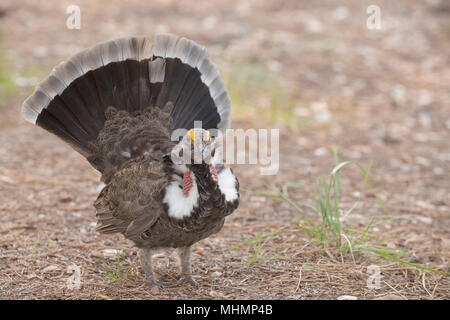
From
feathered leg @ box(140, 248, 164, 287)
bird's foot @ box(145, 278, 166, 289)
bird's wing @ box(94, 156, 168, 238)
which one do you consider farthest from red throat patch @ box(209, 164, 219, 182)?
bird's foot @ box(145, 278, 166, 289)

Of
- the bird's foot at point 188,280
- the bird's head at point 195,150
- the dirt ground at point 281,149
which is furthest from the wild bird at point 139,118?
the dirt ground at point 281,149

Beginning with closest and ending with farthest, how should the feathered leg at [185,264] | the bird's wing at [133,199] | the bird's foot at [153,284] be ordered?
the bird's wing at [133,199] → the bird's foot at [153,284] → the feathered leg at [185,264]

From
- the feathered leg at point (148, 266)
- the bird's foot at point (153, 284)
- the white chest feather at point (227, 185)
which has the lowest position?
the bird's foot at point (153, 284)

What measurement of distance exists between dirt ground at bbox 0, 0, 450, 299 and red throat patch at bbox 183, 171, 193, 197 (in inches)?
32.1

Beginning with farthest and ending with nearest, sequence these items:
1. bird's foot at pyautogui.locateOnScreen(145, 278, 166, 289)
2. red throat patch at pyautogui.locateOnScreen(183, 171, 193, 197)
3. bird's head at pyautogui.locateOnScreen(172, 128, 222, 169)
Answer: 1. bird's foot at pyautogui.locateOnScreen(145, 278, 166, 289)
2. red throat patch at pyautogui.locateOnScreen(183, 171, 193, 197)
3. bird's head at pyautogui.locateOnScreen(172, 128, 222, 169)

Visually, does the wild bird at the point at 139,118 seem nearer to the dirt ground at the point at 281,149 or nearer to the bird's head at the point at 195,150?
the bird's head at the point at 195,150

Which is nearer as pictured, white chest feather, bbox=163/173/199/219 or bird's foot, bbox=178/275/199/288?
white chest feather, bbox=163/173/199/219

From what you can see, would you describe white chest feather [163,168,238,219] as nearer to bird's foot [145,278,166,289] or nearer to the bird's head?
the bird's head

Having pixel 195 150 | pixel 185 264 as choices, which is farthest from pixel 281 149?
pixel 195 150

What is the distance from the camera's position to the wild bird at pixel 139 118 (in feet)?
13.5

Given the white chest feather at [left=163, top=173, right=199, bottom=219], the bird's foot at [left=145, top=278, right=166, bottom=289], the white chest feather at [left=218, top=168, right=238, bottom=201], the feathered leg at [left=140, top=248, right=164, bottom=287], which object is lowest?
the bird's foot at [left=145, top=278, right=166, bottom=289]

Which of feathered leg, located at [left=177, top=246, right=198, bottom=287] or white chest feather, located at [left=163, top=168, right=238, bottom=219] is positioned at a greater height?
white chest feather, located at [left=163, top=168, right=238, bottom=219]

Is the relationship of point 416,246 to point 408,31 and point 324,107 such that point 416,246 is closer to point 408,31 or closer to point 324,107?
point 324,107

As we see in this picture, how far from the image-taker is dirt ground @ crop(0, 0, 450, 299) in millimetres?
4434
